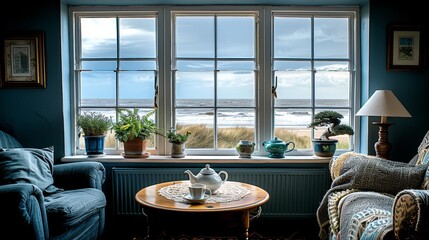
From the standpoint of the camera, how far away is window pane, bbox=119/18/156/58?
3566mm

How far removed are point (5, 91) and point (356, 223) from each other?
10.5ft

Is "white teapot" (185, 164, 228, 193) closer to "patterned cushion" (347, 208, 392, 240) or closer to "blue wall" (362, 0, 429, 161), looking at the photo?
"patterned cushion" (347, 208, 392, 240)

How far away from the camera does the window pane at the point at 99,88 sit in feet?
11.8

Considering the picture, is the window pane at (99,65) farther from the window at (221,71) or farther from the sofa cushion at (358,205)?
the sofa cushion at (358,205)

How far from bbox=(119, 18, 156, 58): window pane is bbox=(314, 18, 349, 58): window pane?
1644 millimetres

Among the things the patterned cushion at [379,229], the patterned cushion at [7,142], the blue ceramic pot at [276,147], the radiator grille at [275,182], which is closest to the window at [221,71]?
the blue ceramic pot at [276,147]

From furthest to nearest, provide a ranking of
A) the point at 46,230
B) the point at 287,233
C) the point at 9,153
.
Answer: the point at 287,233 → the point at 9,153 → the point at 46,230

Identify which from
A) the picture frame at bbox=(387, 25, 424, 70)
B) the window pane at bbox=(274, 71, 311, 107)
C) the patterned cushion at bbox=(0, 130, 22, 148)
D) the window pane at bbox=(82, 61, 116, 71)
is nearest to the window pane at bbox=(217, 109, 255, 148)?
the window pane at bbox=(274, 71, 311, 107)

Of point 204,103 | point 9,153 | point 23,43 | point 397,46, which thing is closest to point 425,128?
point 397,46

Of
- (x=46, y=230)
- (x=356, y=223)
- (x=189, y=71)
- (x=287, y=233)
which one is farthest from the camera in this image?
(x=189, y=71)

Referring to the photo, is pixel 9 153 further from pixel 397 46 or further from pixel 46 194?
pixel 397 46

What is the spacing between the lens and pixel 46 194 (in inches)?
105

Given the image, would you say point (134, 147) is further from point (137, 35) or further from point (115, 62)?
point (137, 35)

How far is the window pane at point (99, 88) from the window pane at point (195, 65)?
0.72 m
